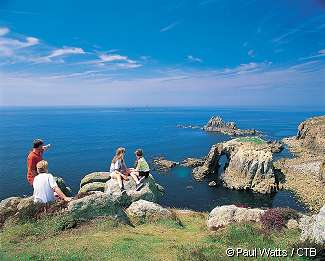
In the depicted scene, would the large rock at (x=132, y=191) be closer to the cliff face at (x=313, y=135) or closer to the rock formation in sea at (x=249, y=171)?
the rock formation in sea at (x=249, y=171)

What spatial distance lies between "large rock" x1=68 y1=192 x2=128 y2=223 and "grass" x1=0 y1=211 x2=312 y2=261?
18.1 inches

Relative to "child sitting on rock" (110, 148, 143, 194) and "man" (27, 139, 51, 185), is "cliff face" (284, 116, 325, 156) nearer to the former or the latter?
"child sitting on rock" (110, 148, 143, 194)

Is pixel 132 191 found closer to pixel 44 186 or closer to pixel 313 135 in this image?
pixel 44 186

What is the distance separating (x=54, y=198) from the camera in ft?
54.2

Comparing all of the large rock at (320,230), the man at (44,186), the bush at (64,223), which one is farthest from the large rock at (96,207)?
the large rock at (320,230)

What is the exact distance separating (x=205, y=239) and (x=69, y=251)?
654 cm

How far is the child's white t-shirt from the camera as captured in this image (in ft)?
50.3

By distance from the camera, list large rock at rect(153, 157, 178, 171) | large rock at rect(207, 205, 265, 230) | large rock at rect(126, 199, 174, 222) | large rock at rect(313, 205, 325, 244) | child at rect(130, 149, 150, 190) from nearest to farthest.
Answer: large rock at rect(313, 205, 325, 244) → large rock at rect(207, 205, 265, 230) → large rock at rect(126, 199, 174, 222) → child at rect(130, 149, 150, 190) → large rock at rect(153, 157, 178, 171)

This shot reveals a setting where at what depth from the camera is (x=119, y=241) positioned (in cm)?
1398

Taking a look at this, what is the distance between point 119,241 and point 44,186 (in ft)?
15.2

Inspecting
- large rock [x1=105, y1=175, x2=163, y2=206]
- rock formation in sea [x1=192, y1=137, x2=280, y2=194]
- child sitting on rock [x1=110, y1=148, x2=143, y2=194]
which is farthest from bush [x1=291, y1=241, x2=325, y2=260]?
rock formation in sea [x1=192, y1=137, x2=280, y2=194]

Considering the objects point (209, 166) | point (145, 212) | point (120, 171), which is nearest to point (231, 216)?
point (145, 212)

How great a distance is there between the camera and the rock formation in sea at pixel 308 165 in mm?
64544


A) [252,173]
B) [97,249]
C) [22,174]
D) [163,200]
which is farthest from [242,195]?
[97,249]
